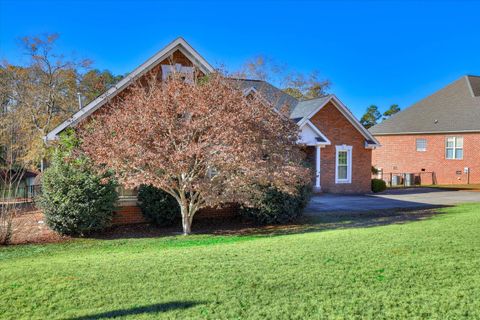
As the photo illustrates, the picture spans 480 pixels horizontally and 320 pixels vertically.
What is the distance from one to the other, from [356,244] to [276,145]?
433 cm

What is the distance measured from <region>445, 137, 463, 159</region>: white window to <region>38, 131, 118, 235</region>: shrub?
87.3 ft

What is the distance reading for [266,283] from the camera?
19.1 ft

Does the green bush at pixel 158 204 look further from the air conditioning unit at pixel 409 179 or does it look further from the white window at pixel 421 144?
the white window at pixel 421 144

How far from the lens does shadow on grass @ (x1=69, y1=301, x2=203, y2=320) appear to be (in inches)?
188

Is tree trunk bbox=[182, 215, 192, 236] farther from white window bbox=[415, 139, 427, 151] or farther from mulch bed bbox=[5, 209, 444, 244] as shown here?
white window bbox=[415, 139, 427, 151]

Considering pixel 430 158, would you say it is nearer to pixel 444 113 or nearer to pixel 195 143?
pixel 444 113

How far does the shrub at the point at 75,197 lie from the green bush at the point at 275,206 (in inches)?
177

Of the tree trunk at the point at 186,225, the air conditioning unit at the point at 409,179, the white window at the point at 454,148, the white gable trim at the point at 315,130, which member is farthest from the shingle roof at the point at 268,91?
the white window at the point at 454,148

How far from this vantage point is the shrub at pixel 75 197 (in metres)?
11.8

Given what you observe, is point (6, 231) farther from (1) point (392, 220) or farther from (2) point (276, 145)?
(1) point (392, 220)

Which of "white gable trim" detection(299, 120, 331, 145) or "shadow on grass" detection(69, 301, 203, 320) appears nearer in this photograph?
"shadow on grass" detection(69, 301, 203, 320)

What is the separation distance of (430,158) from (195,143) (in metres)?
25.6

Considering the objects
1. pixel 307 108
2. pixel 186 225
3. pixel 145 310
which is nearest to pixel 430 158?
pixel 307 108

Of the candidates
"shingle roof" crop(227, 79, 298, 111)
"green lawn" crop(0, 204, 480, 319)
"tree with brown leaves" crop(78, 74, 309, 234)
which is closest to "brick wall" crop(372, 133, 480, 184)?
"shingle roof" crop(227, 79, 298, 111)
